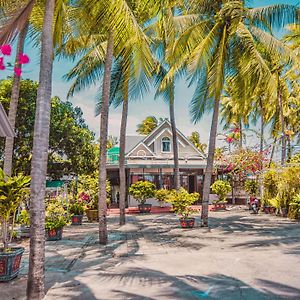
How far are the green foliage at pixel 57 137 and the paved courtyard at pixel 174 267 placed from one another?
881 centimetres

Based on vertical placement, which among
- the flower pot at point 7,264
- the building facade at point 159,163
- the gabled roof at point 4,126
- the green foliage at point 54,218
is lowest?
the flower pot at point 7,264

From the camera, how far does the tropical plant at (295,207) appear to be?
1628 centimetres

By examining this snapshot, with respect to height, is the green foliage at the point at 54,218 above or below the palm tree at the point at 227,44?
below

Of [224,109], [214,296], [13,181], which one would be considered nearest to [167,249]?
[214,296]

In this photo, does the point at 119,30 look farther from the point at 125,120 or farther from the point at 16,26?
the point at 125,120

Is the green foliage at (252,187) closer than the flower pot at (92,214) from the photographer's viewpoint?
No

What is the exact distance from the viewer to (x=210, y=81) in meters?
14.1

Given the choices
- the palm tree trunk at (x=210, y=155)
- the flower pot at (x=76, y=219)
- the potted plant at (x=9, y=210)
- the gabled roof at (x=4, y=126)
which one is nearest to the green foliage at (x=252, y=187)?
the palm tree trunk at (x=210, y=155)

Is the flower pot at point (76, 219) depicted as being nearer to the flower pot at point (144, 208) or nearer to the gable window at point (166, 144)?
the flower pot at point (144, 208)

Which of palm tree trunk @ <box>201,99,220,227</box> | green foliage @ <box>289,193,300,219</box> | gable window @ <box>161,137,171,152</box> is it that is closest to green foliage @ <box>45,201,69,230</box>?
palm tree trunk @ <box>201,99,220,227</box>

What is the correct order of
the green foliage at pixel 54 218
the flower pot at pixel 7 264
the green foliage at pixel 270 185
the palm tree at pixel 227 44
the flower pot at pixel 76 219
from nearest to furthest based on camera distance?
the flower pot at pixel 7 264
the green foliage at pixel 54 218
the palm tree at pixel 227 44
the flower pot at pixel 76 219
the green foliage at pixel 270 185

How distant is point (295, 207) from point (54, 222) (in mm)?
11701

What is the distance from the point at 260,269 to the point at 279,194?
12131mm

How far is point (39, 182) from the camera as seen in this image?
5691 millimetres
